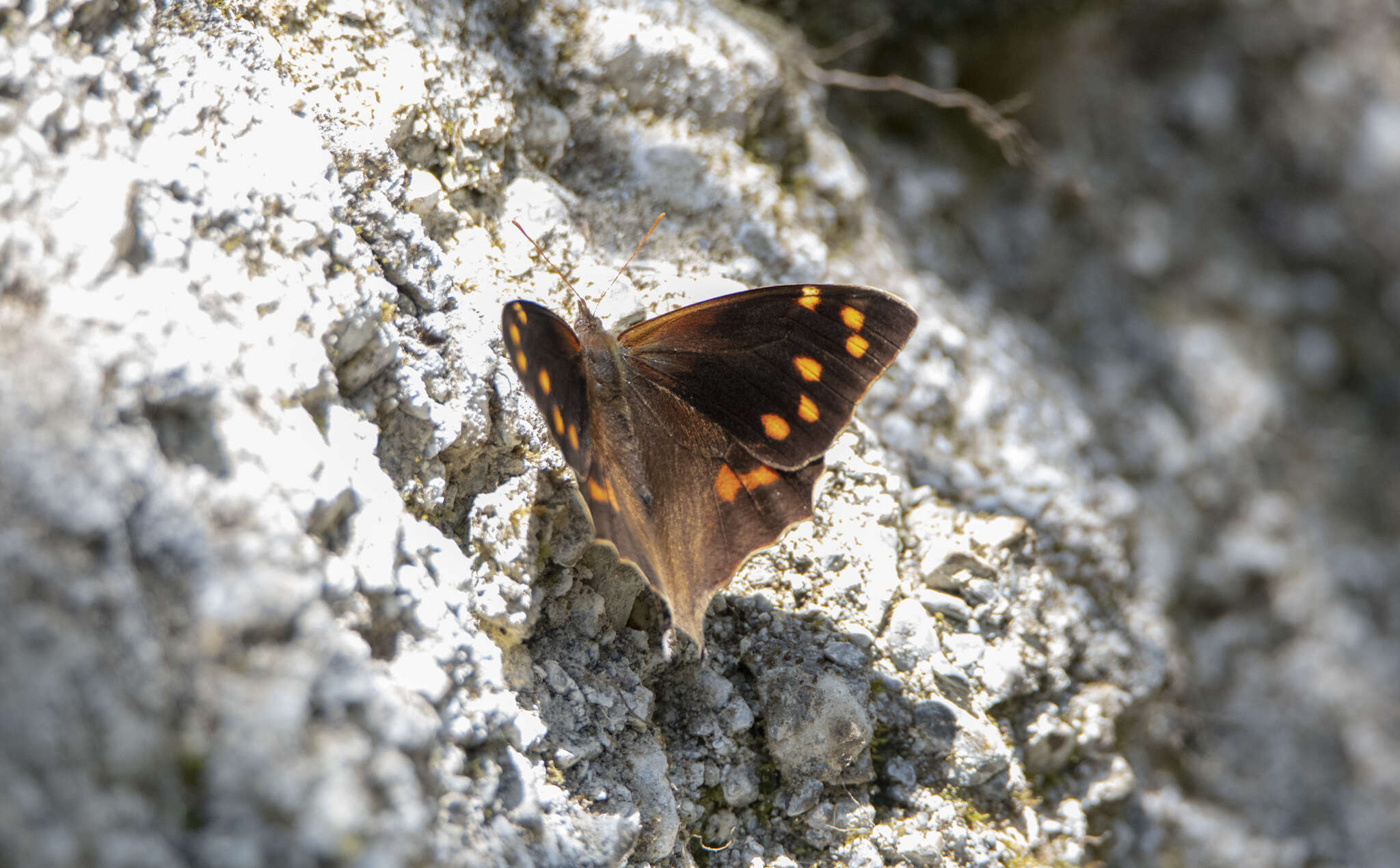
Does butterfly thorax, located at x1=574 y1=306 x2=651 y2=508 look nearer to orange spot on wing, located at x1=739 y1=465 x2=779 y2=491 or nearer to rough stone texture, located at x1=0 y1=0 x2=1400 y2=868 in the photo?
rough stone texture, located at x1=0 y1=0 x2=1400 y2=868

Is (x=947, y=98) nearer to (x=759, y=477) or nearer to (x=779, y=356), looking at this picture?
(x=779, y=356)

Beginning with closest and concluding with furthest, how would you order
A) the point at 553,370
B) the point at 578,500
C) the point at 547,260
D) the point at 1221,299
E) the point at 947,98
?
1. the point at 553,370
2. the point at 578,500
3. the point at 547,260
4. the point at 947,98
5. the point at 1221,299

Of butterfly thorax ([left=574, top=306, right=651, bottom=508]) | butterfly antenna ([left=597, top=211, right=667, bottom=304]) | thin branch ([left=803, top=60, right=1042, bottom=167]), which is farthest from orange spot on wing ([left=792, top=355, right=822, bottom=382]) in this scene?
thin branch ([left=803, top=60, right=1042, bottom=167])

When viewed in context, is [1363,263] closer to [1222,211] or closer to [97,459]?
[1222,211]

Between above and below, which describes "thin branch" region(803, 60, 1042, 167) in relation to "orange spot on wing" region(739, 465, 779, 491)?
above

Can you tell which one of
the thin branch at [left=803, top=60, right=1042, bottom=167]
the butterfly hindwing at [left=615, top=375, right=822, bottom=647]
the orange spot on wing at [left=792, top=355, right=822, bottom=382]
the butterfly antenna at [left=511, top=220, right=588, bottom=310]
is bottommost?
the butterfly hindwing at [left=615, top=375, right=822, bottom=647]

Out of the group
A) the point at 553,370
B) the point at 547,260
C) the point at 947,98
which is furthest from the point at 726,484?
the point at 947,98

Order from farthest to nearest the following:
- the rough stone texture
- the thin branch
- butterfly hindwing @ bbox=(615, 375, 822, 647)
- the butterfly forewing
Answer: the thin branch
the butterfly forewing
butterfly hindwing @ bbox=(615, 375, 822, 647)
the rough stone texture

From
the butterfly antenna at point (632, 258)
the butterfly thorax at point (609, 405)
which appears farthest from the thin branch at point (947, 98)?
the butterfly thorax at point (609, 405)
